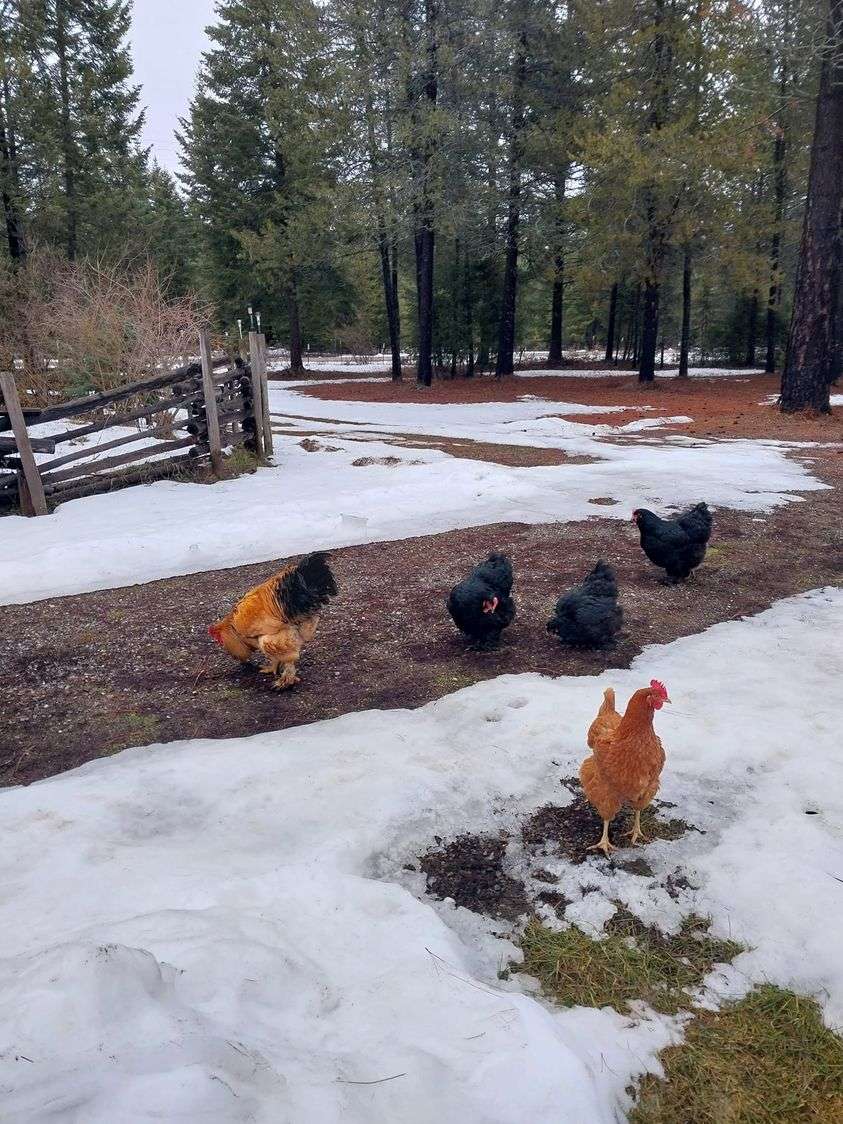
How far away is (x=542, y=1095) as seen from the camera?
1649mm

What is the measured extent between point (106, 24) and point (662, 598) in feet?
97.1

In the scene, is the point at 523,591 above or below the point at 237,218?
below

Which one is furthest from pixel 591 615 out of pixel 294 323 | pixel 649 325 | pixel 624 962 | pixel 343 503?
pixel 294 323

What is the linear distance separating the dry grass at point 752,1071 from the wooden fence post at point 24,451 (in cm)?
818

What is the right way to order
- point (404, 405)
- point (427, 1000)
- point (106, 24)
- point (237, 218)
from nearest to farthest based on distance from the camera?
point (427, 1000)
point (404, 405)
point (106, 24)
point (237, 218)

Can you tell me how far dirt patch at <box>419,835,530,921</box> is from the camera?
2412 mm

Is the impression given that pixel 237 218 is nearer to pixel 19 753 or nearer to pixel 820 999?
pixel 19 753

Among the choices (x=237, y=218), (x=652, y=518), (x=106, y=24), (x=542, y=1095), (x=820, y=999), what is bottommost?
(x=820, y=999)

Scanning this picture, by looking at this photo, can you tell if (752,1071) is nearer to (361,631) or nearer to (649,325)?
(361,631)

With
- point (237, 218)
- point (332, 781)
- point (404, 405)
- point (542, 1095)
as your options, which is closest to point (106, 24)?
point (237, 218)

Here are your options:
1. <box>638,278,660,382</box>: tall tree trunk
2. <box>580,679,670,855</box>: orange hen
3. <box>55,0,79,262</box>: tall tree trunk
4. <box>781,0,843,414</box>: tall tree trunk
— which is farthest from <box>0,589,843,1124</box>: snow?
<box>55,0,79,262</box>: tall tree trunk

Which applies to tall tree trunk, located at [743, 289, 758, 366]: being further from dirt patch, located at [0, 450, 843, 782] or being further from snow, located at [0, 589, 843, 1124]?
snow, located at [0, 589, 843, 1124]

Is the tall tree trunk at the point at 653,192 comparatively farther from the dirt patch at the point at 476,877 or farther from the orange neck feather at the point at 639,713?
the dirt patch at the point at 476,877

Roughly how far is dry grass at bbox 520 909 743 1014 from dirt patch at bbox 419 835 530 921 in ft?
0.49
